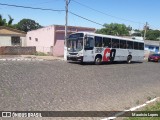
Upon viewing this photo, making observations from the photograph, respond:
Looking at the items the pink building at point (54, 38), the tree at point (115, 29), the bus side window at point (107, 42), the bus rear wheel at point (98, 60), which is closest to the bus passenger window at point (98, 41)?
the bus side window at point (107, 42)

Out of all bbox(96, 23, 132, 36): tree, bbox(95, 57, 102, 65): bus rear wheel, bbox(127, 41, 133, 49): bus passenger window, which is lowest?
bbox(95, 57, 102, 65): bus rear wheel

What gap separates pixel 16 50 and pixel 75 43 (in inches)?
397

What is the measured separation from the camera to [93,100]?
1003cm

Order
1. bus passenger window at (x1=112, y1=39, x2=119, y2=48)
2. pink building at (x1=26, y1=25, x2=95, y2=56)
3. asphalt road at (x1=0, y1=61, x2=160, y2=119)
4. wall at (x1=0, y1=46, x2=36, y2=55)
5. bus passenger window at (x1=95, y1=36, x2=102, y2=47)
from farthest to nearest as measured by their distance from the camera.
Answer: pink building at (x1=26, y1=25, x2=95, y2=56)
wall at (x1=0, y1=46, x2=36, y2=55)
bus passenger window at (x1=112, y1=39, x2=119, y2=48)
bus passenger window at (x1=95, y1=36, x2=102, y2=47)
asphalt road at (x1=0, y1=61, x2=160, y2=119)

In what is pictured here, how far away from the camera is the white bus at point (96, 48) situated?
871 inches

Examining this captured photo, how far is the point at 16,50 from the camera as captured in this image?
30.0 meters

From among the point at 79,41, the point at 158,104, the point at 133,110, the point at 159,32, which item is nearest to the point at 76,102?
the point at 133,110

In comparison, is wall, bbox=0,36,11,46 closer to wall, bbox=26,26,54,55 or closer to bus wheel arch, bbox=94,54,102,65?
wall, bbox=26,26,54,55

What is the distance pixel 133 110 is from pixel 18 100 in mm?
4000

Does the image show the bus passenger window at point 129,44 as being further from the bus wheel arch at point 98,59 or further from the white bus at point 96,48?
the bus wheel arch at point 98,59

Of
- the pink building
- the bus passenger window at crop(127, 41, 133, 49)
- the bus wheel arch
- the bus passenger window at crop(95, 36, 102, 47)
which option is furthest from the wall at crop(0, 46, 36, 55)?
the bus passenger window at crop(127, 41, 133, 49)

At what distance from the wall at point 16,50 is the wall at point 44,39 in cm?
324

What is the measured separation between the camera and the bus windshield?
22.2m

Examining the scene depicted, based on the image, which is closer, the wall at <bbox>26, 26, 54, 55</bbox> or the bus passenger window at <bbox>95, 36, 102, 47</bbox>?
the bus passenger window at <bbox>95, 36, 102, 47</bbox>
